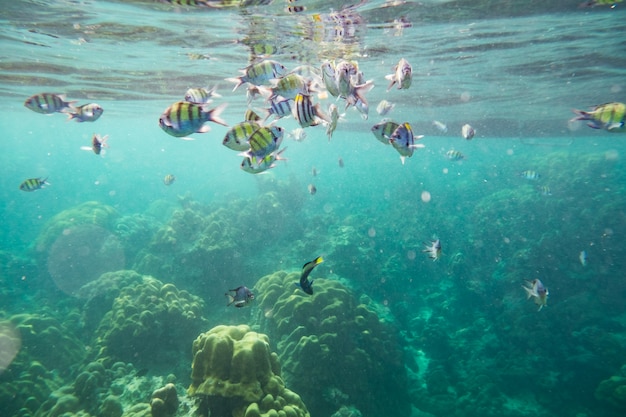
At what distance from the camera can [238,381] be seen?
5820 mm

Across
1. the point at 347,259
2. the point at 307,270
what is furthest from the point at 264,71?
the point at 347,259

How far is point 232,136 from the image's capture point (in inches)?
170

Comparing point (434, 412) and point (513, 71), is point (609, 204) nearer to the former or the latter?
point (513, 71)

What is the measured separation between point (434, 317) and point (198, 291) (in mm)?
10399

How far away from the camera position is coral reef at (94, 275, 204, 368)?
9.52 metres

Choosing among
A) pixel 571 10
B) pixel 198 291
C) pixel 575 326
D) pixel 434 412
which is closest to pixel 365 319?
pixel 434 412

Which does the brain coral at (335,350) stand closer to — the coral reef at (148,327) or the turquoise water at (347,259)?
the turquoise water at (347,259)

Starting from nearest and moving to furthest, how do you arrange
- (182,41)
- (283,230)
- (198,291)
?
(182,41) → (198,291) → (283,230)

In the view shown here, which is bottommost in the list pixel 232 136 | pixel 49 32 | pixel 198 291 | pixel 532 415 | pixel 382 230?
pixel 382 230

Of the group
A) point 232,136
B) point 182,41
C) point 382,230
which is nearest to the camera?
point 232,136

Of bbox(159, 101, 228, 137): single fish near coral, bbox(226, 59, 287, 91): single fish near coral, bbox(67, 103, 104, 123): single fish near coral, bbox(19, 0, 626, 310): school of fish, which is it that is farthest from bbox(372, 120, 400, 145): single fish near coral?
bbox(67, 103, 104, 123): single fish near coral

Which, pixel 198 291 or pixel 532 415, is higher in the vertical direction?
pixel 198 291

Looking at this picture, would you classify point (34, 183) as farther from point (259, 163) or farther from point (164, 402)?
point (259, 163)

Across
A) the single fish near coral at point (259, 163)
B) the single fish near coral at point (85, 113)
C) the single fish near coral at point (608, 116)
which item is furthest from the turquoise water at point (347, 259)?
the single fish near coral at point (608, 116)
